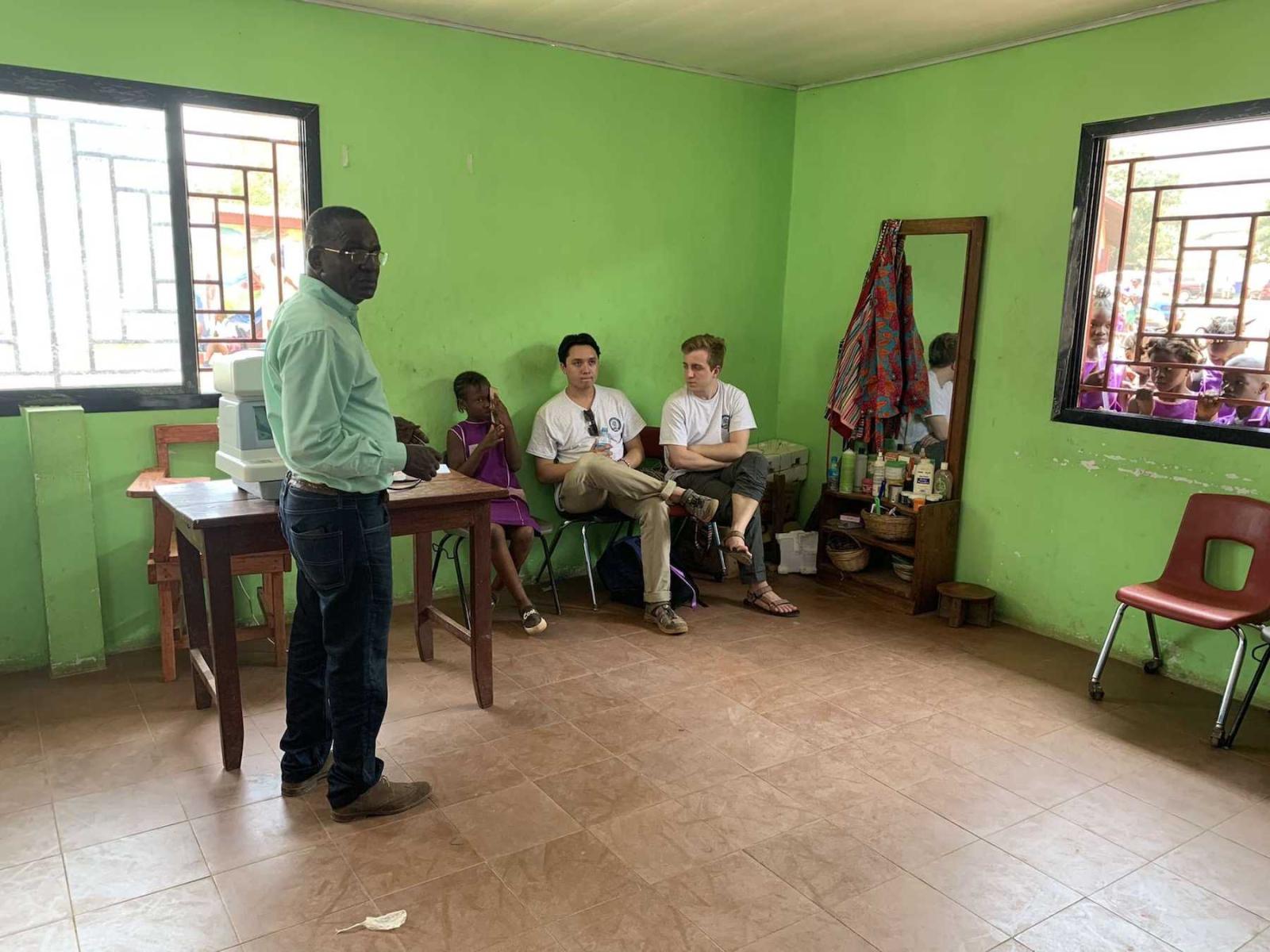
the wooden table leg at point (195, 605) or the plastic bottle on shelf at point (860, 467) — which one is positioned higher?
the plastic bottle on shelf at point (860, 467)

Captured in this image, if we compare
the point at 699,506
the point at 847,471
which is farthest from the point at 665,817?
the point at 847,471

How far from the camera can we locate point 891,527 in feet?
15.3

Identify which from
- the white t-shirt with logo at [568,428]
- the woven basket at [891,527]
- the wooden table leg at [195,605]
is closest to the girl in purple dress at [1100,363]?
the woven basket at [891,527]

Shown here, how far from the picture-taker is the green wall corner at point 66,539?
3.49 metres

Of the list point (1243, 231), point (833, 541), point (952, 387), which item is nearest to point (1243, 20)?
point (1243, 231)

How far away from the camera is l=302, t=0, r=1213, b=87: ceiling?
3879 mm

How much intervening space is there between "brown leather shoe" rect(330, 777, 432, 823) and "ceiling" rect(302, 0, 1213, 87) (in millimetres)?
3158

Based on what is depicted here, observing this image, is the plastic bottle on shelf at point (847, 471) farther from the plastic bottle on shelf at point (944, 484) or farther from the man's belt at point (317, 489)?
the man's belt at point (317, 489)

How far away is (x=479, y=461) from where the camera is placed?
14.3 ft

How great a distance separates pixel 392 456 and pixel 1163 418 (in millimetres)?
3192

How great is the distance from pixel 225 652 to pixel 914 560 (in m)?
3.18

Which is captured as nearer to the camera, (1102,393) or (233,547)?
(233,547)

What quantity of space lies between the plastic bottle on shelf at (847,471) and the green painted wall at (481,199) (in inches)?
30.7

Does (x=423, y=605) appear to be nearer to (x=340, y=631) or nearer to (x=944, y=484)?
(x=340, y=631)
